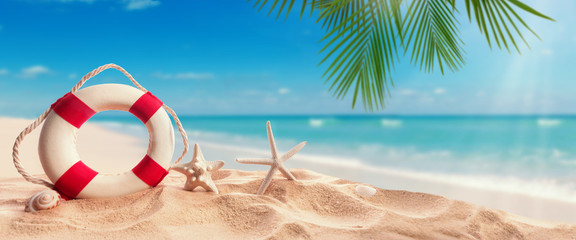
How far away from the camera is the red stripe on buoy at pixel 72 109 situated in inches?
89.6

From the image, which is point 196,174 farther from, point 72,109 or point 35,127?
point 35,127

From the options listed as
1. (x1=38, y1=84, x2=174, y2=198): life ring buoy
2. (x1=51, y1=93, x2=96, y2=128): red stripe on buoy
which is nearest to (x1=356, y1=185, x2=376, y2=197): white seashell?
(x1=38, y1=84, x2=174, y2=198): life ring buoy

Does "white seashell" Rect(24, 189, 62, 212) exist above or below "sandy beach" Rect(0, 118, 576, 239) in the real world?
above

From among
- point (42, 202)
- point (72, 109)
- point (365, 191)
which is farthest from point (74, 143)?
point (365, 191)

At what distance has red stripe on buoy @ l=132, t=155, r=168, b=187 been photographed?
234 cm

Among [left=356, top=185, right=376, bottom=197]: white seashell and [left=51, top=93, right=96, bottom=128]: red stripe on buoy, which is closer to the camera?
[left=51, top=93, right=96, bottom=128]: red stripe on buoy

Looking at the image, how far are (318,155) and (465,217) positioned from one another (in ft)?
15.8

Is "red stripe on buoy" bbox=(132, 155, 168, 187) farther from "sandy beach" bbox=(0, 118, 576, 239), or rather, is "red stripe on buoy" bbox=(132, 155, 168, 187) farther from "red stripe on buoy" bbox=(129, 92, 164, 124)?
"red stripe on buoy" bbox=(129, 92, 164, 124)

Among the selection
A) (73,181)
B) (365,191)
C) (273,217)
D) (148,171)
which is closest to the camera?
(273,217)

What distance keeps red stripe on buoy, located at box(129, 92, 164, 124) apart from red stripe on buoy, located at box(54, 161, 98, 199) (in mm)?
434

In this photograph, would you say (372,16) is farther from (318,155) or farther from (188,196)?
(318,155)

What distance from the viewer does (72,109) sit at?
2289mm

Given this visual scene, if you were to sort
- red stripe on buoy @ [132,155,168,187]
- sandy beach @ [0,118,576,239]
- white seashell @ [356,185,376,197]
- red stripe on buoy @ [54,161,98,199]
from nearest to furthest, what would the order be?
sandy beach @ [0,118,576,239]
red stripe on buoy @ [54,161,98,199]
red stripe on buoy @ [132,155,168,187]
white seashell @ [356,185,376,197]

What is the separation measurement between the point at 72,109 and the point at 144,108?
0.39 meters
